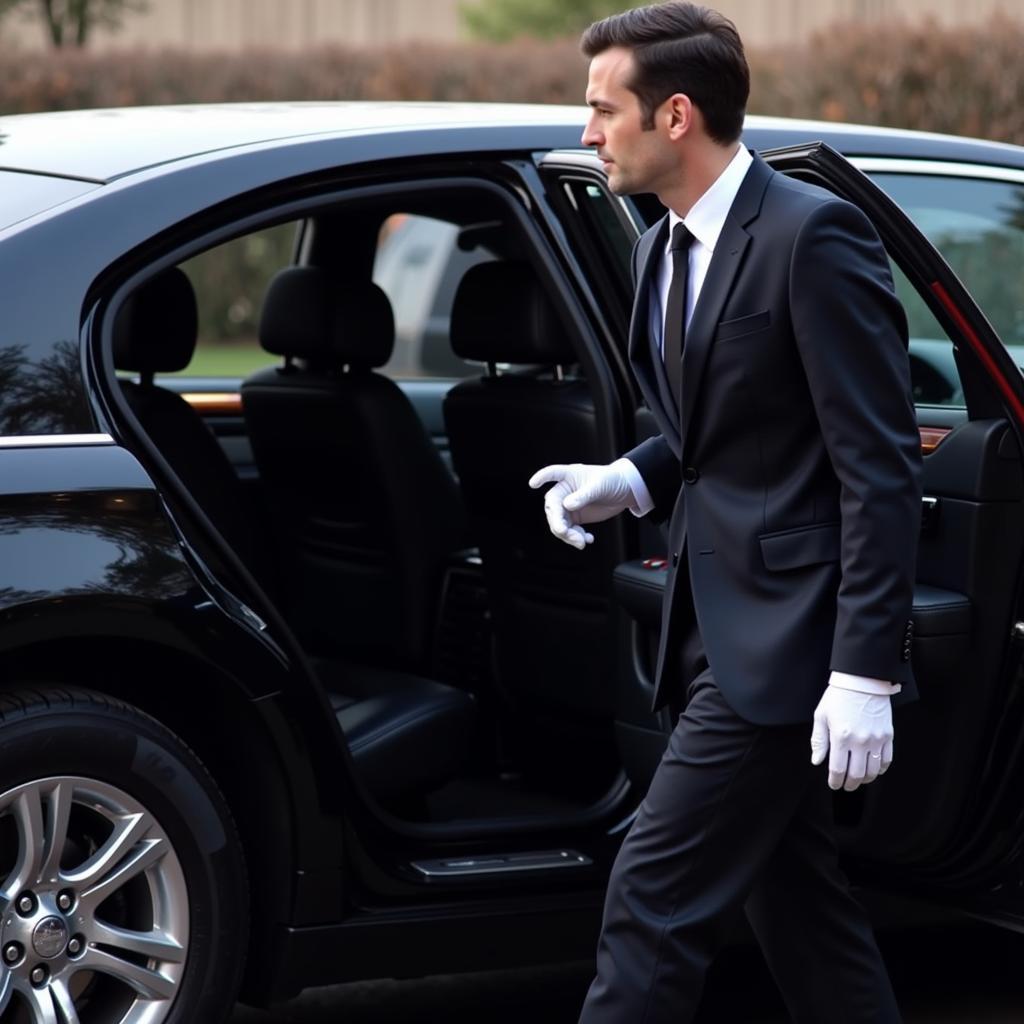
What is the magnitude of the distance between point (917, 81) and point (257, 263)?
7.45 m

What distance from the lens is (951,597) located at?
3574mm

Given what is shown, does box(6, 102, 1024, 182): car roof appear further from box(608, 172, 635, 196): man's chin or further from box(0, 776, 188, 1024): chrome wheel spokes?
box(0, 776, 188, 1024): chrome wheel spokes

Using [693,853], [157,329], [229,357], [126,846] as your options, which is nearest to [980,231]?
[157,329]

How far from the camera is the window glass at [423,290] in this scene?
11984mm

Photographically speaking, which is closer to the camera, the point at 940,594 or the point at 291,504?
the point at 940,594

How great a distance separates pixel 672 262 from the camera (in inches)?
123

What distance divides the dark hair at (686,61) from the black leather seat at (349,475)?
5.41 ft

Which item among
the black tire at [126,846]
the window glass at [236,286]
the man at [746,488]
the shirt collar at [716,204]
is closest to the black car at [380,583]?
the black tire at [126,846]

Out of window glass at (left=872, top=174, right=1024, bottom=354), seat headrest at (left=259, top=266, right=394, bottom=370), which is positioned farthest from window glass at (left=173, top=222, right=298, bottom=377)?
window glass at (left=872, top=174, right=1024, bottom=354)

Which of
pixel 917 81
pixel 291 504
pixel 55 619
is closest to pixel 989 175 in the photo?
pixel 291 504

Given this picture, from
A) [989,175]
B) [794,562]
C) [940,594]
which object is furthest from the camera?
[989,175]

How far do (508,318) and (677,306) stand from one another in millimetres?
1183

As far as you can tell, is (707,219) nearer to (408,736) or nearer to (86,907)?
(86,907)

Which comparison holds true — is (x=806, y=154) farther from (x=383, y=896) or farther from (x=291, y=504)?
(x=291, y=504)
